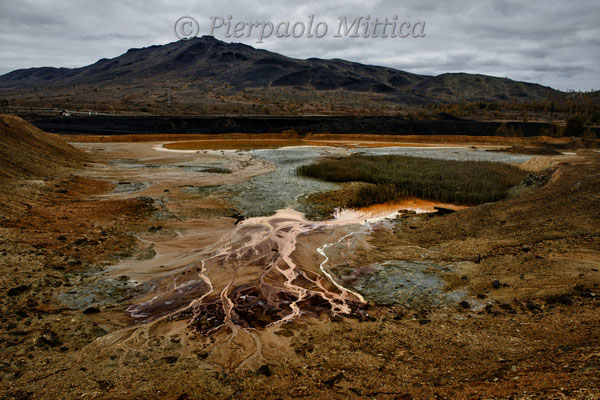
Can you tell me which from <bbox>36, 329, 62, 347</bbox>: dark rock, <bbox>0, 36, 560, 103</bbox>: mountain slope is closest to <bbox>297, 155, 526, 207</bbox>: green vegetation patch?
<bbox>36, 329, 62, 347</bbox>: dark rock

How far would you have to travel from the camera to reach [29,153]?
1959 cm

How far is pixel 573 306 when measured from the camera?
6258mm

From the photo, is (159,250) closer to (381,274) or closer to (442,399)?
(381,274)

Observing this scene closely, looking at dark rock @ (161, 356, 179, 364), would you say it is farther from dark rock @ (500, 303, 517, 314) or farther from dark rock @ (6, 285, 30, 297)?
dark rock @ (500, 303, 517, 314)

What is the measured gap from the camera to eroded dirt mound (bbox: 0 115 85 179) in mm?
16547

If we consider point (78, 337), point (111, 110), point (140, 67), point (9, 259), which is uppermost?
point (140, 67)

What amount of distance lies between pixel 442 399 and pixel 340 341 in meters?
2.20

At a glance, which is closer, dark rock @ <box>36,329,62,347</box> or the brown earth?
A: the brown earth

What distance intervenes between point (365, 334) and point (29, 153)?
20.6 meters

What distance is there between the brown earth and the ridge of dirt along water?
1.09ft

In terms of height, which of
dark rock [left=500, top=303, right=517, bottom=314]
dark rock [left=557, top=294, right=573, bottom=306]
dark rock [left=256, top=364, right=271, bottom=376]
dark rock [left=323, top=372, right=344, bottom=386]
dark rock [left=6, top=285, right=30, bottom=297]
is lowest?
dark rock [left=256, top=364, right=271, bottom=376]

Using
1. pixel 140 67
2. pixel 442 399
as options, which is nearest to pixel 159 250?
pixel 442 399

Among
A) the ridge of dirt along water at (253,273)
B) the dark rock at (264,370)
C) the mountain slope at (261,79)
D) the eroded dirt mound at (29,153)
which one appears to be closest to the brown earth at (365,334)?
the dark rock at (264,370)

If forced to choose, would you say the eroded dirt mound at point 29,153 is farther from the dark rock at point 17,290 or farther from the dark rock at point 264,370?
the dark rock at point 264,370
